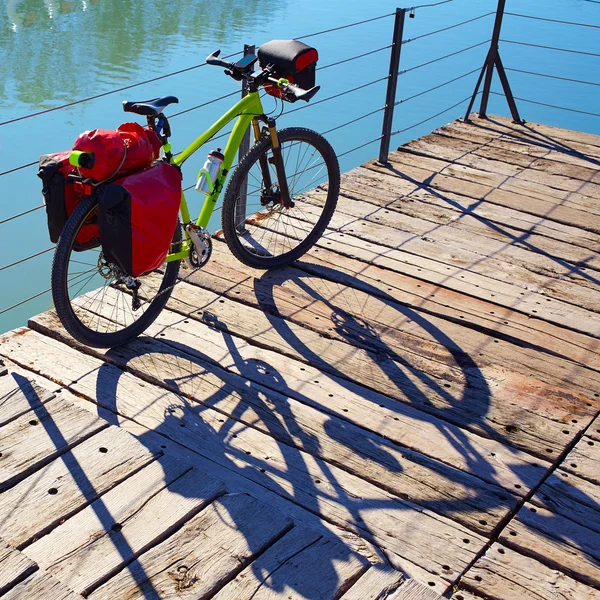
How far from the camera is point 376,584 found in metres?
1.87

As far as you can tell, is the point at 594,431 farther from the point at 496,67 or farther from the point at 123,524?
the point at 496,67

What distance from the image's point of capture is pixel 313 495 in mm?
2219

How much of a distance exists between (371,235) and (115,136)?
175 cm

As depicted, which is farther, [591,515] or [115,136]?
[115,136]

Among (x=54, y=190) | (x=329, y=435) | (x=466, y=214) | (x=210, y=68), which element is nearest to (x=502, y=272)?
(x=466, y=214)

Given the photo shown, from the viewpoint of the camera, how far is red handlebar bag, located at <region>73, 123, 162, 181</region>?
2.40m

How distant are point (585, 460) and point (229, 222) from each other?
62.6 inches

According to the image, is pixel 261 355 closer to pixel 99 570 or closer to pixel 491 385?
pixel 491 385

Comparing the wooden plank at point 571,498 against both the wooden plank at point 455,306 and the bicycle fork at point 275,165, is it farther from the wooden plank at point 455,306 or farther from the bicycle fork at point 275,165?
the bicycle fork at point 275,165

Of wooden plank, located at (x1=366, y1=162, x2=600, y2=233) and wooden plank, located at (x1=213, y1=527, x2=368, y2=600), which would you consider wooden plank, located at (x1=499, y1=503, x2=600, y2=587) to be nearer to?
wooden plank, located at (x1=213, y1=527, x2=368, y2=600)

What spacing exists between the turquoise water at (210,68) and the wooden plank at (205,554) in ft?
23.2

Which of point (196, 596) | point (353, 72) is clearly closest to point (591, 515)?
point (196, 596)

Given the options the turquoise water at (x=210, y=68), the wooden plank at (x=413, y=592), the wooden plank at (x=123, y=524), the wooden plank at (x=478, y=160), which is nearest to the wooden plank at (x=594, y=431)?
the wooden plank at (x=413, y=592)

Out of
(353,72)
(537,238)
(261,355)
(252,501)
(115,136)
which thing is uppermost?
(115,136)
